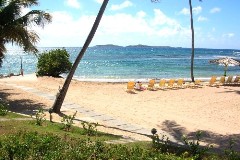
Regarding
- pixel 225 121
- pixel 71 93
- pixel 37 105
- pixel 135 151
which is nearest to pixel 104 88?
pixel 71 93

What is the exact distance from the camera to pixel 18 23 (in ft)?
56.2

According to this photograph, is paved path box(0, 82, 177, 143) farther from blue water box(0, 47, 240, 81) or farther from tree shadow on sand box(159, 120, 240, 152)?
blue water box(0, 47, 240, 81)

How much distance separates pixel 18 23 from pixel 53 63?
966 cm

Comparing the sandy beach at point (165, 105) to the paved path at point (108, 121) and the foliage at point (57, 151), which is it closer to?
the paved path at point (108, 121)

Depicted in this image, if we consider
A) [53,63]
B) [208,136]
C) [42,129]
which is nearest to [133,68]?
[53,63]

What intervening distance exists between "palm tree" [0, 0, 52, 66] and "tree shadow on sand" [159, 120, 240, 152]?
24.9 feet

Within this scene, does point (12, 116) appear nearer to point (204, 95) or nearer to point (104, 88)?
point (104, 88)

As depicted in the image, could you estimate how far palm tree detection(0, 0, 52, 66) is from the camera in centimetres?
1691

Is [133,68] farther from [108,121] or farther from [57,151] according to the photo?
[57,151]

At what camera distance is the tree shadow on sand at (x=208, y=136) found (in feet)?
40.0

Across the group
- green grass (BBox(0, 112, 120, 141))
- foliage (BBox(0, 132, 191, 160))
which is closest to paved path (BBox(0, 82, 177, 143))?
green grass (BBox(0, 112, 120, 141))

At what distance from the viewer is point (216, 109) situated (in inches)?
738

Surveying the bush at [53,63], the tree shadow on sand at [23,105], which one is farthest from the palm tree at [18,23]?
the bush at [53,63]

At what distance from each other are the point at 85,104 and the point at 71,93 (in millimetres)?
3453
